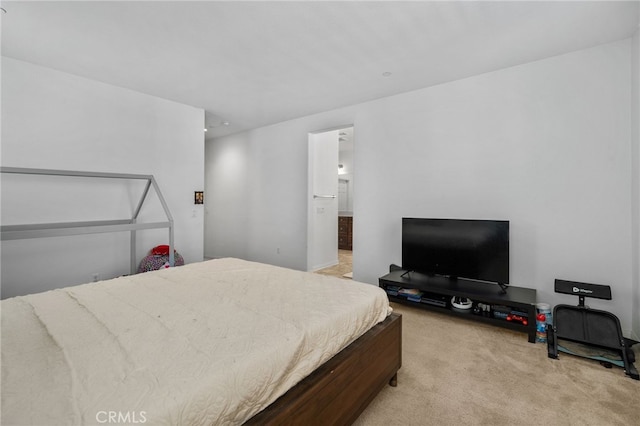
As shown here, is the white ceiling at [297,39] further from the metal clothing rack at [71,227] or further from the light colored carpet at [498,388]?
the light colored carpet at [498,388]

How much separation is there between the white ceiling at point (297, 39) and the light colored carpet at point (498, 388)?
8.48 feet

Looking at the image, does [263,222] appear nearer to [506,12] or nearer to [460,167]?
[460,167]

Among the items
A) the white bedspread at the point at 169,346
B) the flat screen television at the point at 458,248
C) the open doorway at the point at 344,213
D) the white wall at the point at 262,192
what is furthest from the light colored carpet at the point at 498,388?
the white wall at the point at 262,192

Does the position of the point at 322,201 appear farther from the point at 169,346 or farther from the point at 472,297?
the point at 169,346

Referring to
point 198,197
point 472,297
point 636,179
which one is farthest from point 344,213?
point 636,179

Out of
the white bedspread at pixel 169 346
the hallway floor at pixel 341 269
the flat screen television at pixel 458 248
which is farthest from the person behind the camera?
the hallway floor at pixel 341 269

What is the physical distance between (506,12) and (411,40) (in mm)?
687

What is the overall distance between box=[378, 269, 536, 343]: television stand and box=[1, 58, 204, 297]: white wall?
3026mm

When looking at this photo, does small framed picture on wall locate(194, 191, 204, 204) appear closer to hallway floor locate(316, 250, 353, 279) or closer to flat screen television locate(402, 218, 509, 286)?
hallway floor locate(316, 250, 353, 279)

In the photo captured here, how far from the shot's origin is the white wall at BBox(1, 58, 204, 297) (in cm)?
284

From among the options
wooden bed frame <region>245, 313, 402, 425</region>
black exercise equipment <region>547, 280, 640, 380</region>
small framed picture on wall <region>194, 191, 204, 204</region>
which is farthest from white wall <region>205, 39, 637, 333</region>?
small framed picture on wall <region>194, 191, 204, 204</region>

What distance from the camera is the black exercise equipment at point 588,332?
83.5 inches

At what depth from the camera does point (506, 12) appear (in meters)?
2.12

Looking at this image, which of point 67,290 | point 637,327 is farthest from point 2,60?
point 637,327
